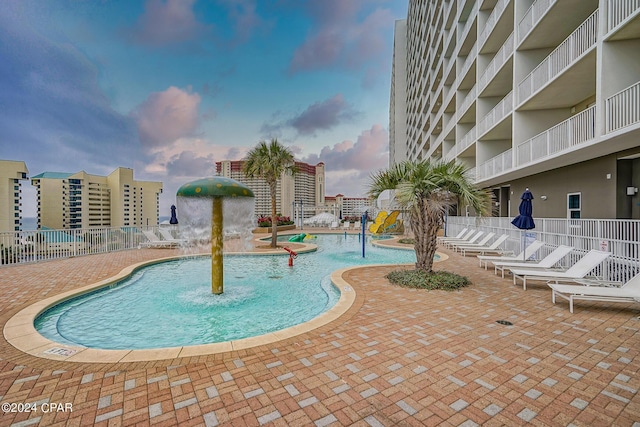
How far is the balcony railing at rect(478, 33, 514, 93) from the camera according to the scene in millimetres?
13577

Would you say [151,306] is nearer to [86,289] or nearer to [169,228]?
[86,289]

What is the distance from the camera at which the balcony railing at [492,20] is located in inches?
554

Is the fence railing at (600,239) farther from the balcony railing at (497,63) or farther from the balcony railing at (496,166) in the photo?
the balcony railing at (497,63)

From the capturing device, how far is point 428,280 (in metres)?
6.92

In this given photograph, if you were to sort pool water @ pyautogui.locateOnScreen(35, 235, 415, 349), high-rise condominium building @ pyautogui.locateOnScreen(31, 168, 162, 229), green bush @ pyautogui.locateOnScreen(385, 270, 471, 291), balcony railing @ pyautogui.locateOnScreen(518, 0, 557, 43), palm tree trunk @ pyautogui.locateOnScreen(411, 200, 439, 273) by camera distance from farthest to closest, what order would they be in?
high-rise condominium building @ pyautogui.locateOnScreen(31, 168, 162, 229)
balcony railing @ pyautogui.locateOnScreen(518, 0, 557, 43)
palm tree trunk @ pyautogui.locateOnScreen(411, 200, 439, 273)
green bush @ pyautogui.locateOnScreen(385, 270, 471, 291)
pool water @ pyautogui.locateOnScreen(35, 235, 415, 349)

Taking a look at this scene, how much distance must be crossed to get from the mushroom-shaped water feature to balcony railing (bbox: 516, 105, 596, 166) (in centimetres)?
1032

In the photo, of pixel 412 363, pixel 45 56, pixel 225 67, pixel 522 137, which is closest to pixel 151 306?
pixel 412 363

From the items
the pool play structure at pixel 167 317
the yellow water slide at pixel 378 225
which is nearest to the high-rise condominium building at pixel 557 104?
the yellow water slide at pixel 378 225

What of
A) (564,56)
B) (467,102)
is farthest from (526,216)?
(467,102)

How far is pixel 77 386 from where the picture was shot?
2.71 m

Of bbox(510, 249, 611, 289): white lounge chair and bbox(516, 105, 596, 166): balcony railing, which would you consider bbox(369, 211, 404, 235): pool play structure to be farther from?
bbox(510, 249, 611, 289): white lounge chair

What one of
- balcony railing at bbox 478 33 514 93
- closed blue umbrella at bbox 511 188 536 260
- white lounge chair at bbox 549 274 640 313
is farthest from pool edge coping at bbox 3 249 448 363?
balcony railing at bbox 478 33 514 93

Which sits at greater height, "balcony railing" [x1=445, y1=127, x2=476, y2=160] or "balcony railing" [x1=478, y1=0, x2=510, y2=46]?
"balcony railing" [x1=478, y1=0, x2=510, y2=46]

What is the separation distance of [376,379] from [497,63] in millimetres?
17900
